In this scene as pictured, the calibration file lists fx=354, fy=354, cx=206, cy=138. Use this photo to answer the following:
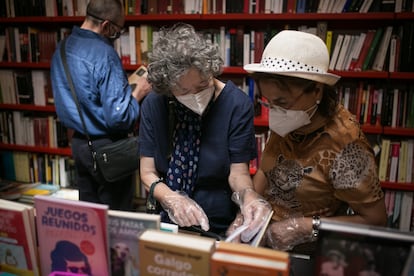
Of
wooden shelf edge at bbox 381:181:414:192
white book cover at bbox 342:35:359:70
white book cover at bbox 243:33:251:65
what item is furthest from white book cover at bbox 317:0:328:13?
wooden shelf edge at bbox 381:181:414:192

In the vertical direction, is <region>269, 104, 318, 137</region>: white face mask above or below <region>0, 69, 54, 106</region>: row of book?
above

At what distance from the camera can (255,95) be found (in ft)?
8.14

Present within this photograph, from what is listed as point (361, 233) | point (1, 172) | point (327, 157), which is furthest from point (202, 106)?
point (1, 172)

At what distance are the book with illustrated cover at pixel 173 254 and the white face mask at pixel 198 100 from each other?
646mm

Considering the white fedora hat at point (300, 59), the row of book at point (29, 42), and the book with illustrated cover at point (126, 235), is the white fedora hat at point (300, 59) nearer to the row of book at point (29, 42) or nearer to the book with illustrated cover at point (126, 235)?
the book with illustrated cover at point (126, 235)

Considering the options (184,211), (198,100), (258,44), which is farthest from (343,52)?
(184,211)

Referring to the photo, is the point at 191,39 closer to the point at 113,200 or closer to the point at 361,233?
the point at 361,233

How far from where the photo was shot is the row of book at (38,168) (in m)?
3.10

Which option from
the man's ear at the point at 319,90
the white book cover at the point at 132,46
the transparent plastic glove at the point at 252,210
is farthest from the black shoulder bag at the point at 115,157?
the man's ear at the point at 319,90

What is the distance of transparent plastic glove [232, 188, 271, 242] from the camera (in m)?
0.88

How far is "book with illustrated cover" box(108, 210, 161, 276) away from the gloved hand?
38 centimetres

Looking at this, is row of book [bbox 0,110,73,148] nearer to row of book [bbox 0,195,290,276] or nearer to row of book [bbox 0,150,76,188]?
row of book [bbox 0,150,76,188]

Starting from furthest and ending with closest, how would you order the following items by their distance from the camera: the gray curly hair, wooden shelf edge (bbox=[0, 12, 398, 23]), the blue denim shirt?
wooden shelf edge (bbox=[0, 12, 398, 23]) → the blue denim shirt → the gray curly hair

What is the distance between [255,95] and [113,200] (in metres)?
1.18
